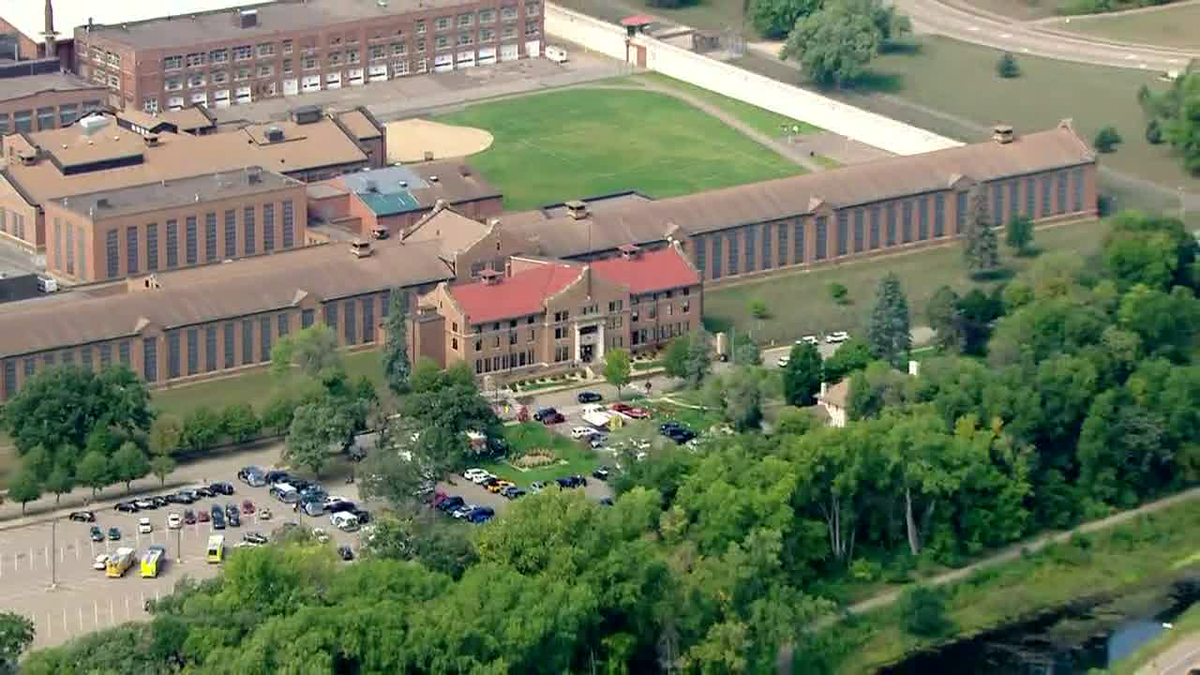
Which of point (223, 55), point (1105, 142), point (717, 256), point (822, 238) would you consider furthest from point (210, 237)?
point (1105, 142)

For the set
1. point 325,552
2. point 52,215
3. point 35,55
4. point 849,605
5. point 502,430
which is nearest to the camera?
point 325,552

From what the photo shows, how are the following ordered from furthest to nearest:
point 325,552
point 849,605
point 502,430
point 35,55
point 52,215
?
point 35,55
point 52,215
point 502,430
point 849,605
point 325,552

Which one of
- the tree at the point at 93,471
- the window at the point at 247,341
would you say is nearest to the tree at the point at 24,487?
the tree at the point at 93,471

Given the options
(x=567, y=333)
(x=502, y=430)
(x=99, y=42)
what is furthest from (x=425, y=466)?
(x=99, y=42)

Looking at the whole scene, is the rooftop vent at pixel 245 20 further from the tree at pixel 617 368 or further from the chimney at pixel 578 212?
the tree at pixel 617 368

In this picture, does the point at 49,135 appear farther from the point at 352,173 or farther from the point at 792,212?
the point at 792,212

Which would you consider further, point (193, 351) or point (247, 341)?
point (247, 341)

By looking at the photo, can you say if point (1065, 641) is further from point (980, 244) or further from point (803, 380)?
point (980, 244)
